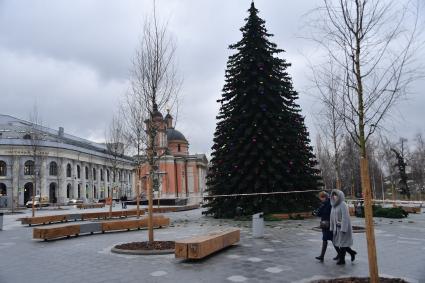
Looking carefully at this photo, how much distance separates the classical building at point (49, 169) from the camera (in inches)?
2606

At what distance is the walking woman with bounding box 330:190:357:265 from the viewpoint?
9414 mm

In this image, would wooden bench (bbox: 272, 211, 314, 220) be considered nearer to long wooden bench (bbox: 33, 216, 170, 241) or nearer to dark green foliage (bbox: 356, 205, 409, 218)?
dark green foliage (bbox: 356, 205, 409, 218)

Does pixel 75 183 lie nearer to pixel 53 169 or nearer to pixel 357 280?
pixel 53 169

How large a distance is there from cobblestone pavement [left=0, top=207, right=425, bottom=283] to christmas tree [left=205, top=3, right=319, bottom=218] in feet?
25.9

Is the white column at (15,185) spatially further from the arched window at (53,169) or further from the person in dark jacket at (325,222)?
the person in dark jacket at (325,222)

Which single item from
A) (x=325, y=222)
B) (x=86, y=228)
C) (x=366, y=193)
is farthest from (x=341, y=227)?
(x=86, y=228)

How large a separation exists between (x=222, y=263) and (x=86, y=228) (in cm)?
905

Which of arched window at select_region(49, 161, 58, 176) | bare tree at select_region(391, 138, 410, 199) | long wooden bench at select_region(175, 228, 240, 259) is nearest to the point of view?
Result: long wooden bench at select_region(175, 228, 240, 259)

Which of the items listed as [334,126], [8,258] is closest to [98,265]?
[8,258]

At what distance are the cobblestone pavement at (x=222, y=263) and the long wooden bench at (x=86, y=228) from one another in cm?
46

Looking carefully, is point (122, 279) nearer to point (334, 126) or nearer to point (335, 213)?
point (335, 213)

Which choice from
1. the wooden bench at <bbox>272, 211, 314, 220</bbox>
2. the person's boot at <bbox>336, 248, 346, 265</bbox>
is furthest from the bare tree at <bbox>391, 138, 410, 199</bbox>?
the person's boot at <bbox>336, 248, 346, 265</bbox>

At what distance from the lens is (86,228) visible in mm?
16906

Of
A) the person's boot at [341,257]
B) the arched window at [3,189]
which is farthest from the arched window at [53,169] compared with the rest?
the person's boot at [341,257]
